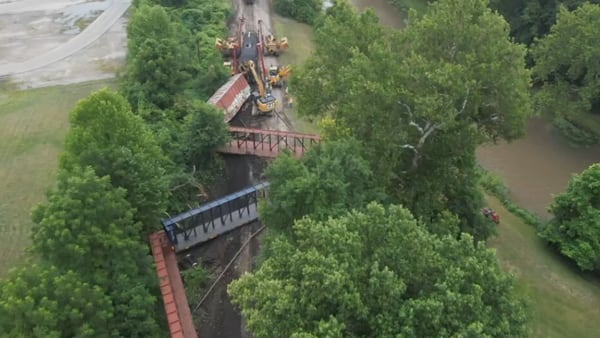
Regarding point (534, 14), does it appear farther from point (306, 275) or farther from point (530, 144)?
point (306, 275)

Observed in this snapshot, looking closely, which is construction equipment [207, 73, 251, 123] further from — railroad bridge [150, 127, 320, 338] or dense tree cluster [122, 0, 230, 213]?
railroad bridge [150, 127, 320, 338]

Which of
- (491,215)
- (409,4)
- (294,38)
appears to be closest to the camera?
(491,215)

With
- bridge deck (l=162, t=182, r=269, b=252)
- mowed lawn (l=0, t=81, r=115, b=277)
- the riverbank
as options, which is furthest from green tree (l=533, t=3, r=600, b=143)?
mowed lawn (l=0, t=81, r=115, b=277)

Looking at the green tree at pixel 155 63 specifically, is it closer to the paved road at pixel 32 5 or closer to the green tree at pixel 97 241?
the green tree at pixel 97 241

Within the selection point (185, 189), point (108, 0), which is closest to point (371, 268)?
point (185, 189)

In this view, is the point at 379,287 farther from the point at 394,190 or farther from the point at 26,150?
the point at 26,150

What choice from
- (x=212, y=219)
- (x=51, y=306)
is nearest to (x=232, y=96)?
(x=212, y=219)

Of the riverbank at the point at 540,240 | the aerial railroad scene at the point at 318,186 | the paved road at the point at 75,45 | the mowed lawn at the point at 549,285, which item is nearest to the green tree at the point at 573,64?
the aerial railroad scene at the point at 318,186
